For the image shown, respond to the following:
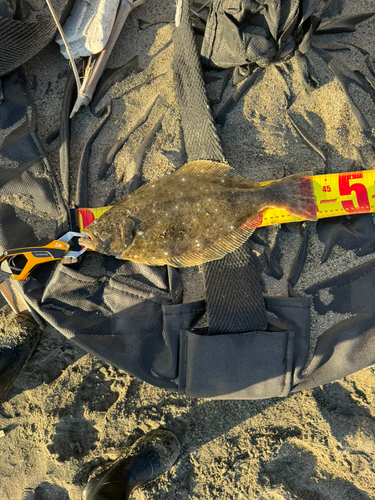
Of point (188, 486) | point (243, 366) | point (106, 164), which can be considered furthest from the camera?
point (106, 164)

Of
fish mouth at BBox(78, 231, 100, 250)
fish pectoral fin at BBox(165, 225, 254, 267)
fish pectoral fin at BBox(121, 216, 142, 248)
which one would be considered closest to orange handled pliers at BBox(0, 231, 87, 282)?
fish mouth at BBox(78, 231, 100, 250)

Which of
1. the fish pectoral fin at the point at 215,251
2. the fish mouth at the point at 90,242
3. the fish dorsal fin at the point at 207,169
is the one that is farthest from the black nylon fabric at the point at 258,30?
the fish mouth at the point at 90,242

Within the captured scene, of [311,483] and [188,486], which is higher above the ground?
[188,486]

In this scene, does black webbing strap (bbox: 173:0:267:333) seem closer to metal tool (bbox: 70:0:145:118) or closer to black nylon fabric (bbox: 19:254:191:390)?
black nylon fabric (bbox: 19:254:191:390)

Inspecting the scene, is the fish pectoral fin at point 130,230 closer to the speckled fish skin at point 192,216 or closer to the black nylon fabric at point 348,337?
the speckled fish skin at point 192,216

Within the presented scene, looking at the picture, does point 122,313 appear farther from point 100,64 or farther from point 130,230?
point 100,64

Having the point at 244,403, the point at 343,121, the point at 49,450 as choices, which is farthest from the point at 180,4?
the point at 49,450

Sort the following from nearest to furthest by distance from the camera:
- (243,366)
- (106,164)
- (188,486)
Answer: (243,366) < (188,486) < (106,164)

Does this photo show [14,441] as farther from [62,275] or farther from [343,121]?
[343,121]
